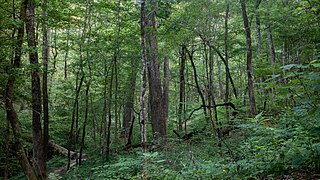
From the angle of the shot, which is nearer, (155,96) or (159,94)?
(155,96)

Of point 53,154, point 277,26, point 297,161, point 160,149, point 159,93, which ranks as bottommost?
point 53,154

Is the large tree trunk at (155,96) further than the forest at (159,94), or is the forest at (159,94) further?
the large tree trunk at (155,96)

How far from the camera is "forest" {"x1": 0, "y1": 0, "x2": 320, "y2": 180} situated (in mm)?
4289

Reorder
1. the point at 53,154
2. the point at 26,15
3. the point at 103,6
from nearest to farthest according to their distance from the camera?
1. the point at 26,15
2. the point at 103,6
3. the point at 53,154

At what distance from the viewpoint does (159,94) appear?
35.8 feet

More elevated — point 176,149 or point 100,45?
point 100,45

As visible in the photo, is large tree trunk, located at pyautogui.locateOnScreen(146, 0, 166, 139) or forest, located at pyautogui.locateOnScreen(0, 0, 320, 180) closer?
forest, located at pyautogui.locateOnScreen(0, 0, 320, 180)

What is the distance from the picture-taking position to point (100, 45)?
1040 cm

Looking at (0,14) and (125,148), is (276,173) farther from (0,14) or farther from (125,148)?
(125,148)

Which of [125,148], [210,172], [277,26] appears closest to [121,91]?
[125,148]

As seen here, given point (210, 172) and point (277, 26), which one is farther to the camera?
point (277, 26)

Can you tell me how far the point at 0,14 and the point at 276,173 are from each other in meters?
7.11

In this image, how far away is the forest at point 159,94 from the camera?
4289mm

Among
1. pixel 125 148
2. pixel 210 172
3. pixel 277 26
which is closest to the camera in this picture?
pixel 210 172
